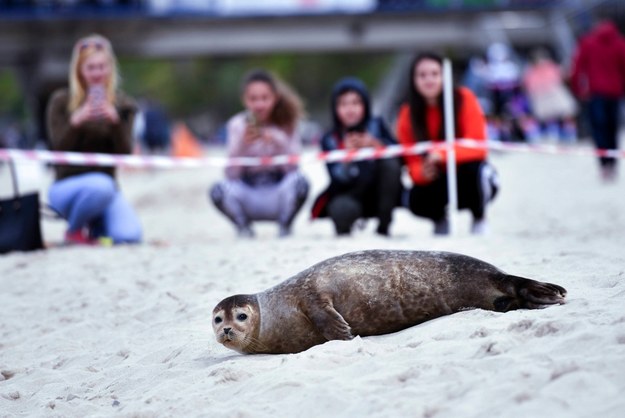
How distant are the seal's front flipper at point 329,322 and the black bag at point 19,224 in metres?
4.35

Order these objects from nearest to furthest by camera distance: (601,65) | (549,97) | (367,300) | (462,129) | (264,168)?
(367,300) < (462,129) < (264,168) < (601,65) < (549,97)

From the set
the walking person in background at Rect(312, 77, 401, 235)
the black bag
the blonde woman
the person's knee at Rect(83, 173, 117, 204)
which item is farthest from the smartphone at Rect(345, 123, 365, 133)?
the black bag

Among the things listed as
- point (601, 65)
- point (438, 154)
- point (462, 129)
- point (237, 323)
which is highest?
point (601, 65)

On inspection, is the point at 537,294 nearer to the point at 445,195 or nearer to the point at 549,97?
the point at 445,195

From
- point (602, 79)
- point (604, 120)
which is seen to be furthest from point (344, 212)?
point (602, 79)

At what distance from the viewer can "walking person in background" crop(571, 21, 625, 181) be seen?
557 inches

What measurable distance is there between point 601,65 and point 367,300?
1068 cm

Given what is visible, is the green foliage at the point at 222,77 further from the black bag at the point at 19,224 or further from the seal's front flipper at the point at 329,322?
the seal's front flipper at the point at 329,322

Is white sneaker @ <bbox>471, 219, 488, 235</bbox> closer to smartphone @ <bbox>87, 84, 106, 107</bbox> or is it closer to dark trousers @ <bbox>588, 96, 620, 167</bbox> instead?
smartphone @ <bbox>87, 84, 106, 107</bbox>

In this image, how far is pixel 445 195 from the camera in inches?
343

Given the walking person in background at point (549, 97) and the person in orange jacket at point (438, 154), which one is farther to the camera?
the walking person in background at point (549, 97)

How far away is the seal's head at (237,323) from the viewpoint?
4477 millimetres

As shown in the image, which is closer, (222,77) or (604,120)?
(604,120)

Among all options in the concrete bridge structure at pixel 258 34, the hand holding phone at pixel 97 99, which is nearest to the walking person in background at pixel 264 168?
the hand holding phone at pixel 97 99
